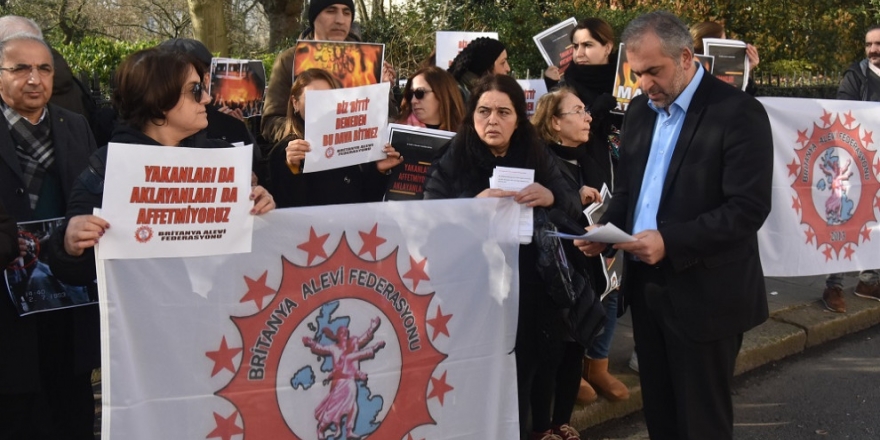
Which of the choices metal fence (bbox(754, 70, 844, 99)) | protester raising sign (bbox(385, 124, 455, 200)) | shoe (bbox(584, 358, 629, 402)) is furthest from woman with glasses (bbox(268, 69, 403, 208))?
metal fence (bbox(754, 70, 844, 99))

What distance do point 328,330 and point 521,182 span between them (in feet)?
3.35

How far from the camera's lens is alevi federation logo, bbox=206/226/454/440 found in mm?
3086

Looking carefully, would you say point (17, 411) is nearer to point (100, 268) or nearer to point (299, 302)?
point (100, 268)

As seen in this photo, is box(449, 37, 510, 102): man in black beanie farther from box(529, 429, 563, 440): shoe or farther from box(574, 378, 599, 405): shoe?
box(529, 429, 563, 440): shoe

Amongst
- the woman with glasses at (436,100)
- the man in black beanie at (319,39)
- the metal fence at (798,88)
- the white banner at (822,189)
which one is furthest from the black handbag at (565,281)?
the metal fence at (798,88)

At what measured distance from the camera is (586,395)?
486 centimetres

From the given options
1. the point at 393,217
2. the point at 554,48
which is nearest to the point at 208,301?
the point at 393,217

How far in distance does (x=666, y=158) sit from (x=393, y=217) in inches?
41.8

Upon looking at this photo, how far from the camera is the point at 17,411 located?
3.32 metres

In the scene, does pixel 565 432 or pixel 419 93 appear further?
pixel 419 93

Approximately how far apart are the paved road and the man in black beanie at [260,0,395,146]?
8.03ft

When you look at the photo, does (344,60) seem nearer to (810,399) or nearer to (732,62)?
(732,62)

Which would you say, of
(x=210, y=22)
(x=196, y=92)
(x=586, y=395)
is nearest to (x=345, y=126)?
(x=196, y=92)

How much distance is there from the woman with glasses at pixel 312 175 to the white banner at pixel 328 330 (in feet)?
3.18
